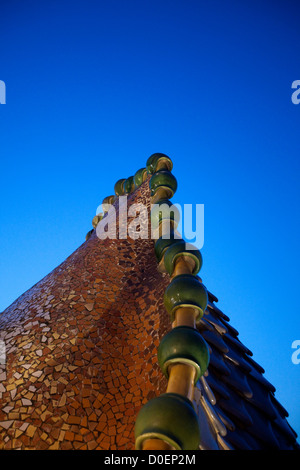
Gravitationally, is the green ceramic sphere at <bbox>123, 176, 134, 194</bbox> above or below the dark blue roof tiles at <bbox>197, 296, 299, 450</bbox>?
above

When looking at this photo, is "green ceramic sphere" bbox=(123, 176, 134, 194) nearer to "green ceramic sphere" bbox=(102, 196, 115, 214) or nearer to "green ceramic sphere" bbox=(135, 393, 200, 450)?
"green ceramic sphere" bbox=(102, 196, 115, 214)

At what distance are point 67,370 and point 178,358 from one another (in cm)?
86

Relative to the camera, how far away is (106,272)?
2.85m

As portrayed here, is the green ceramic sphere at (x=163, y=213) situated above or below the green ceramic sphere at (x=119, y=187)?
below

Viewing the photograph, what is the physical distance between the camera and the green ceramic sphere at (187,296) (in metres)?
1.90

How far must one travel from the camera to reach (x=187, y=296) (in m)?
1.92

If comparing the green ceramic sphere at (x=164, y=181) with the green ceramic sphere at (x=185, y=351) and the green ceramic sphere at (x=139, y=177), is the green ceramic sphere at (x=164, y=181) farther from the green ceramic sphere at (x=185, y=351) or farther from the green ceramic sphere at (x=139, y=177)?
the green ceramic sphere at (x=185, y=351)

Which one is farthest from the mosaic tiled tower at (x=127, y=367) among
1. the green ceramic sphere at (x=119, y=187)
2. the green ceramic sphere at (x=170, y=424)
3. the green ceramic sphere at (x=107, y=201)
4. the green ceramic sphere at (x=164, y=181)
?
the green ceramic sphere at (x=107, y=201)

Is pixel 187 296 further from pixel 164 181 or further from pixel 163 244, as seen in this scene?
pixel 164 181

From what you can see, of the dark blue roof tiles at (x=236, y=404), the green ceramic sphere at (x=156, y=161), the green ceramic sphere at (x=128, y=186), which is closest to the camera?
the dark blue roof tiles at (x=236, y=404)

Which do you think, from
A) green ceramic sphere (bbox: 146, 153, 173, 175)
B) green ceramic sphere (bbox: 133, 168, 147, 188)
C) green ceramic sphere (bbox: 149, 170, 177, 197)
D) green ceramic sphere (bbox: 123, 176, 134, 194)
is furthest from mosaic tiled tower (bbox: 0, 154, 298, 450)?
green ceramic sphere (bbox: 123, 176, 134, 194)

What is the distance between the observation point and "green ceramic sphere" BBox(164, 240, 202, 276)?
7.71 feet

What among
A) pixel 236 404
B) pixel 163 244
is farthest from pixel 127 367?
pixel 163 244
